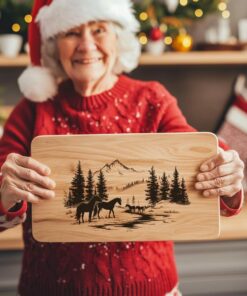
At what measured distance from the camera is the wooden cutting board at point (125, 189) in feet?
3.38

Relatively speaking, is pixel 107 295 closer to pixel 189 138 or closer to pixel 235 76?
pixel 189 138

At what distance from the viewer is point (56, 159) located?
1.04 metres

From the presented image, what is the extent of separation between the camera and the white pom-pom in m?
1.24

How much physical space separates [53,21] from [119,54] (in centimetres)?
19

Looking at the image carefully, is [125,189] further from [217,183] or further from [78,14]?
[78,14]

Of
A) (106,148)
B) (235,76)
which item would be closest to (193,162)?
(106,148)

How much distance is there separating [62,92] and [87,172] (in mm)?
317

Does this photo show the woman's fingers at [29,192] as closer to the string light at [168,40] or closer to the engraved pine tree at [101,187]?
the engraved pine tree at [101,187]

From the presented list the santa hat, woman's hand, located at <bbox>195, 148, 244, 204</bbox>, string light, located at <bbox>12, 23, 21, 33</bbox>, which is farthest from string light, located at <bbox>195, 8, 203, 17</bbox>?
woman's hand, located at <bbox>195, 148, 244, 204</bbox>

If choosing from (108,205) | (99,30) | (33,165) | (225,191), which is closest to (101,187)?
(108,205)

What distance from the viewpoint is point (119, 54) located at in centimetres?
133

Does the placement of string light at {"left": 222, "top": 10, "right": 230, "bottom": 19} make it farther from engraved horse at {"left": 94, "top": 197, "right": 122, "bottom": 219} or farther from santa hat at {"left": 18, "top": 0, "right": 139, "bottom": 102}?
engraved horse at {"left": 94, "top": 197, "right": 122, "bottom": 219}

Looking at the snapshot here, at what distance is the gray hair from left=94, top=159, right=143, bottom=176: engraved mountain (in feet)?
1.21

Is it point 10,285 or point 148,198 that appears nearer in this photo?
point 148,198
